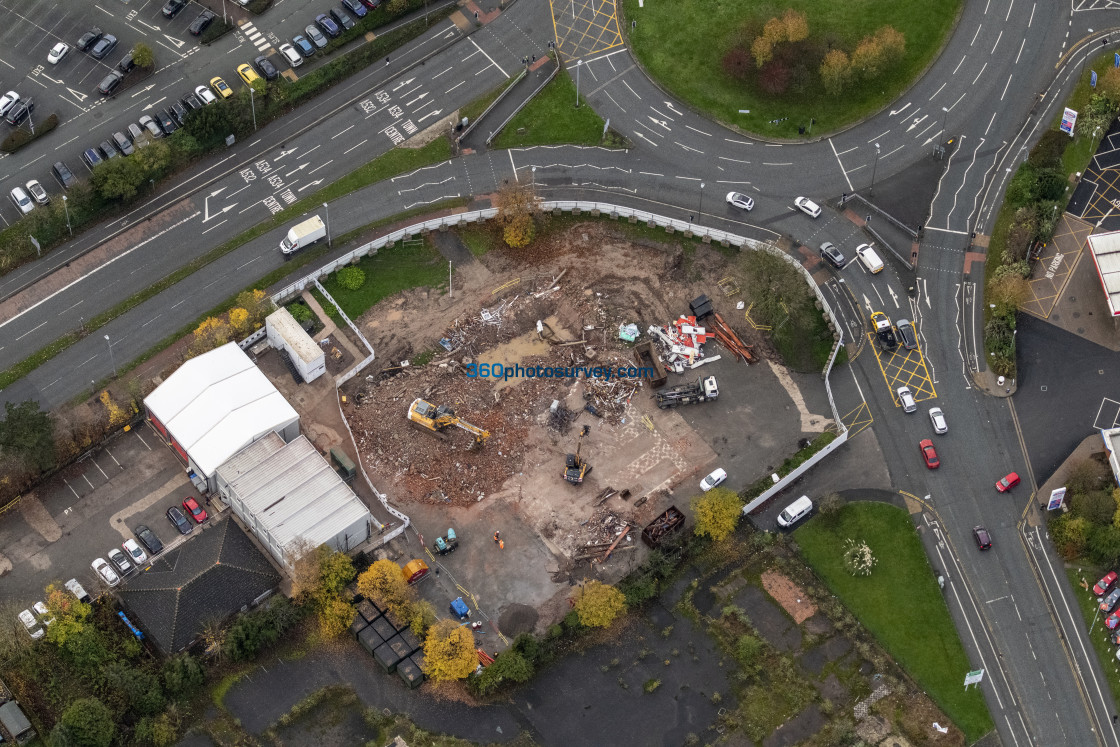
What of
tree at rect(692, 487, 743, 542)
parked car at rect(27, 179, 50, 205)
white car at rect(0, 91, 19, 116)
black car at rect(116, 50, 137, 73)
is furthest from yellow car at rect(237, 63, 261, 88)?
tree at rect(692, 487, 743, 542)

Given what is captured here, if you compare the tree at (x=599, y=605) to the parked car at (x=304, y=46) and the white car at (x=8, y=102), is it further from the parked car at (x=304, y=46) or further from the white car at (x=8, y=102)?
→ the white car at (x=8, y=102)

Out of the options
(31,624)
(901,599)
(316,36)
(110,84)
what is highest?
(110,84)

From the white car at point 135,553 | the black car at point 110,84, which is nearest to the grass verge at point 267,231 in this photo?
the white car at point 135,553

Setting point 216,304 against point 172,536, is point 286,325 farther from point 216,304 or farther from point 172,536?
point 172,536

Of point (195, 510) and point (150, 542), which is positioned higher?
point (150, 542)

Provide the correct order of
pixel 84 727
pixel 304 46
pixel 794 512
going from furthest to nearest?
pixel 304 46 → pixel 794 512 → pixel 84 727

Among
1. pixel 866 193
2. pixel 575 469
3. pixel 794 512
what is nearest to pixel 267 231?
pixel 575 469

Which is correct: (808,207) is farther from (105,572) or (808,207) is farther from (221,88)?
(105,572)
